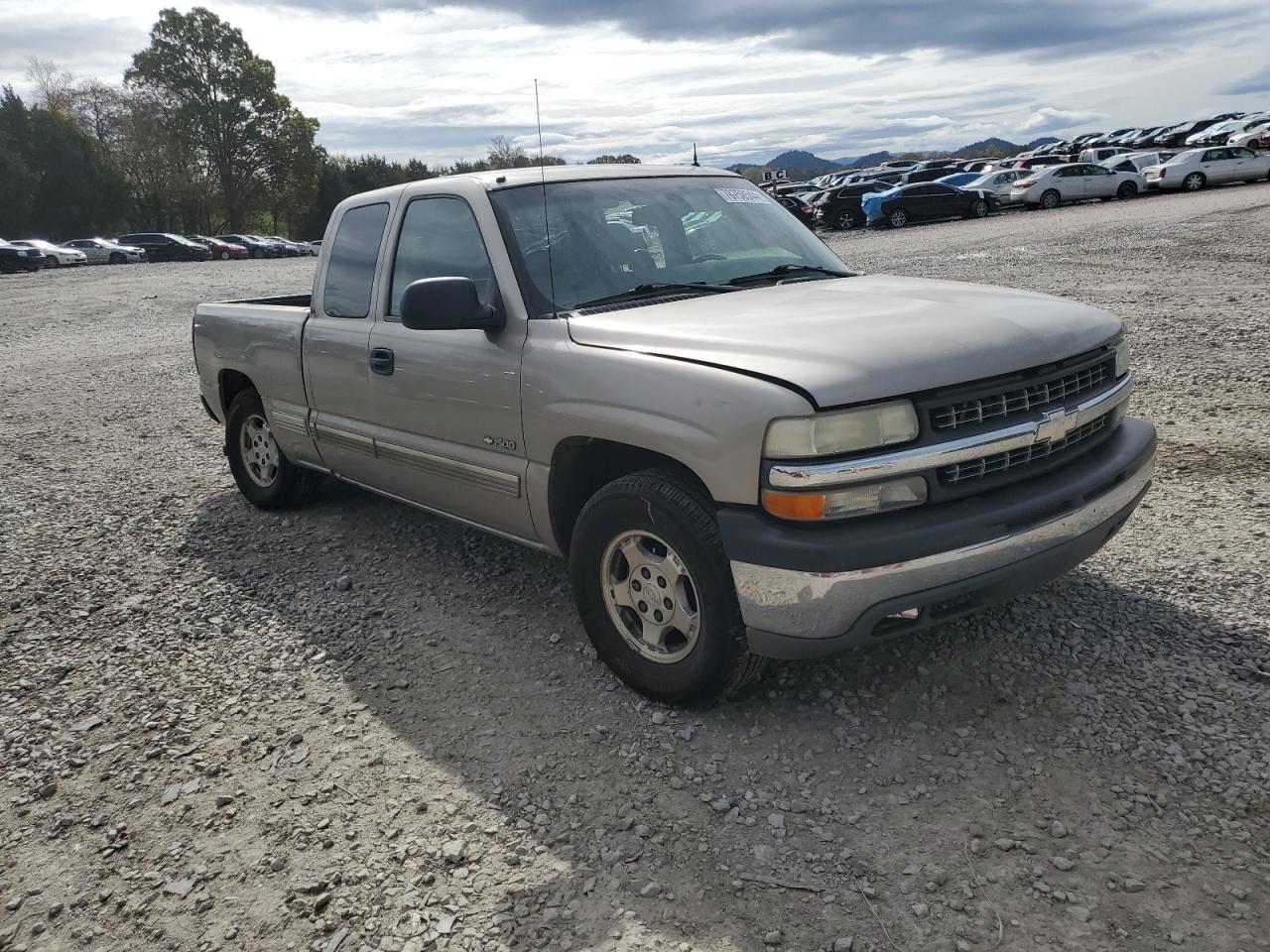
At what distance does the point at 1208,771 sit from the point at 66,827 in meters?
3.46

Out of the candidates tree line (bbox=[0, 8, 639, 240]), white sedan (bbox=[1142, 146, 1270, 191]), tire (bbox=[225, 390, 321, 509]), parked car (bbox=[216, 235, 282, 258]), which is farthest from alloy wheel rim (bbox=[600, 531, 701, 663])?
tree line (bbox=[0, 8, 639, 240])

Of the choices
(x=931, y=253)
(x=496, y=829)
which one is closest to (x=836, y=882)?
(x=496, y=829)

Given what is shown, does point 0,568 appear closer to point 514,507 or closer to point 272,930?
point 514,507

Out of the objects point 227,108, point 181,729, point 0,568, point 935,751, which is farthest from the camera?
point 227,108

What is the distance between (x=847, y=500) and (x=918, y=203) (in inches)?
1145

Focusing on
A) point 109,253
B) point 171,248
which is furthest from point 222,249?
point 109,253

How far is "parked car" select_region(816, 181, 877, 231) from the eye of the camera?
31.6 meters

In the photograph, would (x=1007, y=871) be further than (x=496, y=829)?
No

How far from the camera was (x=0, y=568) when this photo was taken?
5430 mm

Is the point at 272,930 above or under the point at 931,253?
under

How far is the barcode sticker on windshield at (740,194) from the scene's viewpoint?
14.8 ft

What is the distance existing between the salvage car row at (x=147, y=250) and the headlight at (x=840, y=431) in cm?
4531

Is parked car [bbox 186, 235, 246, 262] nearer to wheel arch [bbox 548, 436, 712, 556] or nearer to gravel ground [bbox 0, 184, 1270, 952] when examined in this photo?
gravel ground [bbox 0, 184, 1270, 952]

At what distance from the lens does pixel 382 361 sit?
4.46 m
